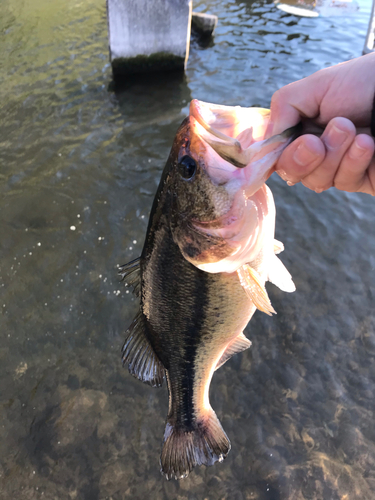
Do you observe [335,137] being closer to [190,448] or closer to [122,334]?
[190,448]

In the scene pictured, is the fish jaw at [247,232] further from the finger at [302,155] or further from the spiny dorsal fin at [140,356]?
the spiny dorsal fin at [140,356]

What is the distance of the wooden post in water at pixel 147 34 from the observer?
6.91m

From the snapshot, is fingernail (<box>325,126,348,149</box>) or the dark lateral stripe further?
the dark lateral stripe

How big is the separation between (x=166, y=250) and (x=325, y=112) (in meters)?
1.08

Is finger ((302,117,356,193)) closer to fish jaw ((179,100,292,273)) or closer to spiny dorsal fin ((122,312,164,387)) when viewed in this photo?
fish jaw ((179,100,292,273))

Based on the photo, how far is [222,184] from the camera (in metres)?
1.57

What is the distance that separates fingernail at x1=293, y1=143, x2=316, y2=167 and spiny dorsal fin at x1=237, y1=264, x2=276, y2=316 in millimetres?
581

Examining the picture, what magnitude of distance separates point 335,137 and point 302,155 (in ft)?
0.58

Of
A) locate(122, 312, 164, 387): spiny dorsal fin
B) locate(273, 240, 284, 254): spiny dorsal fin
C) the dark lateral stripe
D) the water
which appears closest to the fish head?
the dark lateral stripe

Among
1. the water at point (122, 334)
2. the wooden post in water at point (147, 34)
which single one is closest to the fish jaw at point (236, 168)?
the water at point (122, 334)

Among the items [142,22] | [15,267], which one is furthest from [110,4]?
[15,267]

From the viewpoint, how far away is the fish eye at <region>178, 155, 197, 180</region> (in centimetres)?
159

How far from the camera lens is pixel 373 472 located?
10.0 feet

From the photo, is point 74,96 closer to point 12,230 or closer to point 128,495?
point 12,230
